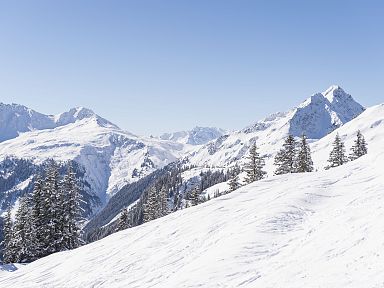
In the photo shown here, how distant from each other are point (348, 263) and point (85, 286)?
14385 millimetres

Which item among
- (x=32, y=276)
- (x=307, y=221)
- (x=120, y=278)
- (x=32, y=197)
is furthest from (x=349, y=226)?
(x=32, y=197)

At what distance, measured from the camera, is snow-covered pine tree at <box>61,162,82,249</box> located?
51438 mm

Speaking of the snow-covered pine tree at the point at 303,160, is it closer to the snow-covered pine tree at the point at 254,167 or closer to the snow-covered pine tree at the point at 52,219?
the snow-covered pine tree at the point at 254,167

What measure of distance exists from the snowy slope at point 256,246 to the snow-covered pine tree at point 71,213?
17.7 m

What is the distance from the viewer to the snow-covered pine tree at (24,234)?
48.8 metres

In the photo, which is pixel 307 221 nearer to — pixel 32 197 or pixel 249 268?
pixel 249 268

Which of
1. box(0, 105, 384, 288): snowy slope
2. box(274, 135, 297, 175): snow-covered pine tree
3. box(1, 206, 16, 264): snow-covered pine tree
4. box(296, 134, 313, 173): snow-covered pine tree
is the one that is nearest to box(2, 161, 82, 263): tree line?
box(1, 206, 16, 264): snow-covered pine tree

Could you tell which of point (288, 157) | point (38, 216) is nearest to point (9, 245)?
point (38, 216)

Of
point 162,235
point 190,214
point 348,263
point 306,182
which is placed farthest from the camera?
point 306,182

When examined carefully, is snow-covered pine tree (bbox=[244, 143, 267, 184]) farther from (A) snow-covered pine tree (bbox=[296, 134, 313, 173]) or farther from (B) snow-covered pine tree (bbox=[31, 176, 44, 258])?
(B) snow-covered pine tree (bbox=[31, 176, 44, 258])

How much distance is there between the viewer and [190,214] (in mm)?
34875

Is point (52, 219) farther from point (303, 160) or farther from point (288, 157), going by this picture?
point (303, 160)

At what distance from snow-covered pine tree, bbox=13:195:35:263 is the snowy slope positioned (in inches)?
661

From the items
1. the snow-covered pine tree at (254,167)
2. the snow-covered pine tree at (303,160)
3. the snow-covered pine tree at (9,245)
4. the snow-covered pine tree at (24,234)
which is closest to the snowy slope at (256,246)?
the snow-covered pine tree at (24,234)
